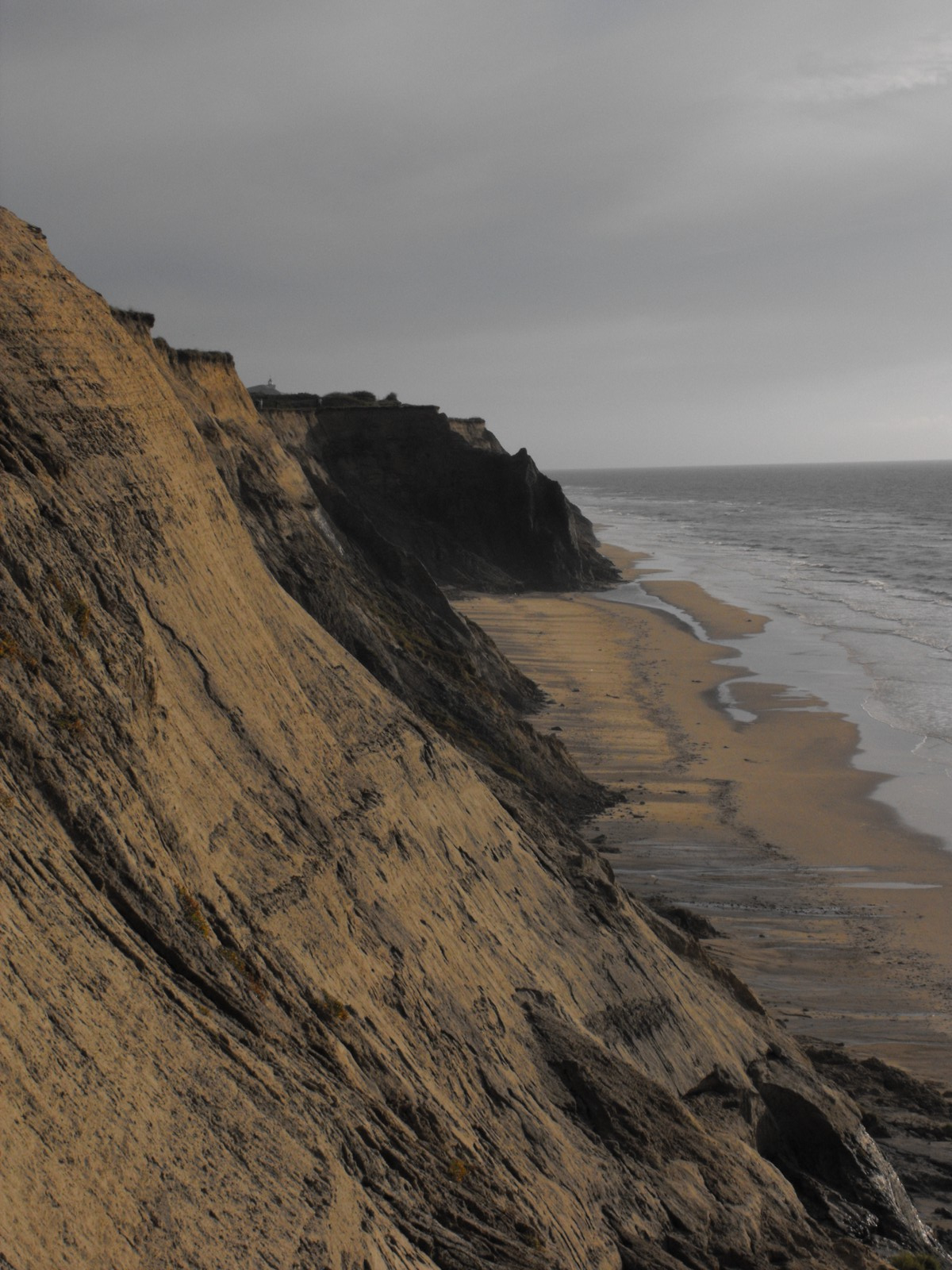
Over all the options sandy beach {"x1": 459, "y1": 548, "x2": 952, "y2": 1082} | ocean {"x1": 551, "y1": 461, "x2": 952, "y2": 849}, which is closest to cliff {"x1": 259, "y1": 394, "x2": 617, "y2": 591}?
ocean {"x1": 551, "y1": 461, "x2": 952, "y2": 849}

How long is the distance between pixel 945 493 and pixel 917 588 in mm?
112447

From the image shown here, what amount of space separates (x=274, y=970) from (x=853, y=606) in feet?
151

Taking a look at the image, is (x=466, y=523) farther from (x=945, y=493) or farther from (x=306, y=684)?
(x=945, y=493)

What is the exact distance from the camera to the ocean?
2491cm

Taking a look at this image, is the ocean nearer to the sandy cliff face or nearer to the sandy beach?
the sandy beach

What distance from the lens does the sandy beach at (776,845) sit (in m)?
13.4

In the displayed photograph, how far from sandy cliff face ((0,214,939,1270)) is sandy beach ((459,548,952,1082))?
3620 millimetres

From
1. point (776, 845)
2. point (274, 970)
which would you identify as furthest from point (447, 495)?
point (274, 970)

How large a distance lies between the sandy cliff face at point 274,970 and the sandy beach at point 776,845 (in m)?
3.62

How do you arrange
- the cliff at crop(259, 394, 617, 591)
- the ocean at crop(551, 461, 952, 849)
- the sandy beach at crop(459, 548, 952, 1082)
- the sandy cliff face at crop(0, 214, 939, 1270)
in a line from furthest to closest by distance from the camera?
1. the cliff at crop(259, 394, 617, 591)
2. the ocean at crop(551, 461, 952, 849)
3. the sandy beach at crop(459, 548, 952, 1082)
4. the sandy cliff face at crop(0, 214, 939, 1270)

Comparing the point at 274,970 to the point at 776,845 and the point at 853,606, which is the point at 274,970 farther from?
the point at 853,606

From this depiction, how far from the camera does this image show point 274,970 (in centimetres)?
590

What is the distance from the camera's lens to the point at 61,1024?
430cm

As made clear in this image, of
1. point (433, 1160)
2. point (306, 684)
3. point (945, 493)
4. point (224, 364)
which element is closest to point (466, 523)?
point (224, 364)
